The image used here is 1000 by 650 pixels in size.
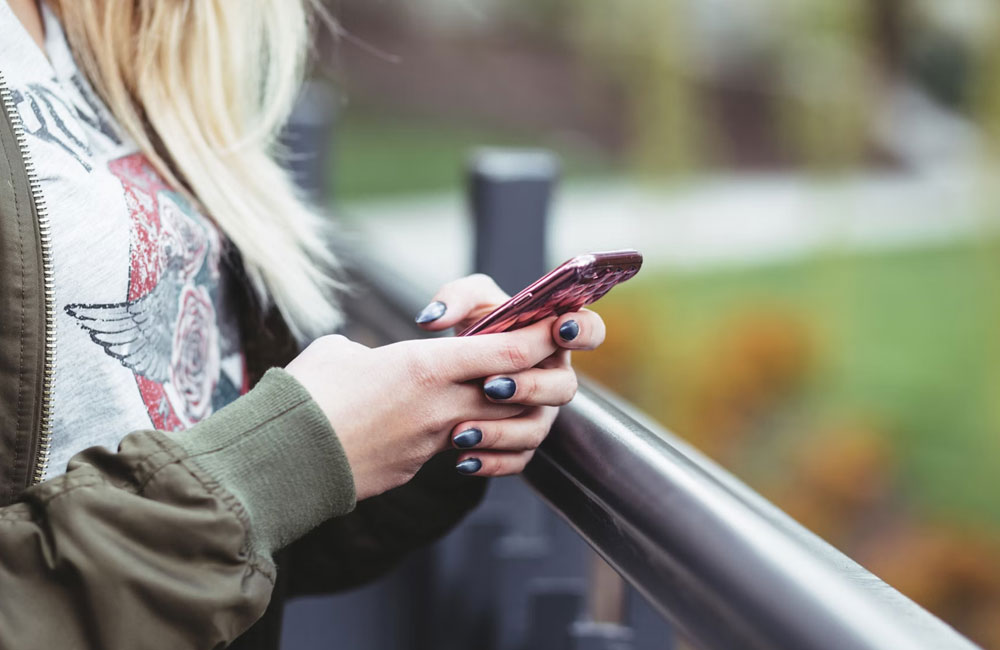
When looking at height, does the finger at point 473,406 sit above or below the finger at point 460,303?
below

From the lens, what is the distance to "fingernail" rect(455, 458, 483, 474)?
86 centimetres

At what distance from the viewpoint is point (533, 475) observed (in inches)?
36.5

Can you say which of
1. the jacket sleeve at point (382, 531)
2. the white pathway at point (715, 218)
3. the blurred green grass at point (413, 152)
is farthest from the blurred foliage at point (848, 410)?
the blurred green grass at point (413, 152)

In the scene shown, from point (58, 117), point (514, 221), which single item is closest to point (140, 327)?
point (58, 117)

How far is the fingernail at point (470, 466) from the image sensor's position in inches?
33.9

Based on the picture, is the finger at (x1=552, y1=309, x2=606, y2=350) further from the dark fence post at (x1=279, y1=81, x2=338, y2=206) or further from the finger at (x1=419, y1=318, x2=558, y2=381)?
the dark fence post at (x1=279, y1=81, x2=338, y2=206)

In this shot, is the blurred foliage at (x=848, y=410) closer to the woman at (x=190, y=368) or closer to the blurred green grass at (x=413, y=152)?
the woman at (x=190, y=368)

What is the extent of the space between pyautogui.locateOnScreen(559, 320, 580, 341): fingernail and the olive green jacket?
19 cm

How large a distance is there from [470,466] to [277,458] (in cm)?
17

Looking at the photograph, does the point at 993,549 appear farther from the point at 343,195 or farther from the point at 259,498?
the point at 343,195

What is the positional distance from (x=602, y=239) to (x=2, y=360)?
6828 mm

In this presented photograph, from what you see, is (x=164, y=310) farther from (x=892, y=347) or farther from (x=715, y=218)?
(x=715, y=218)

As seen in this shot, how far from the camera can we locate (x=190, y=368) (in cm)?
106

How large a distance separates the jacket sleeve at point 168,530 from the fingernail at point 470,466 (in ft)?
0.40
